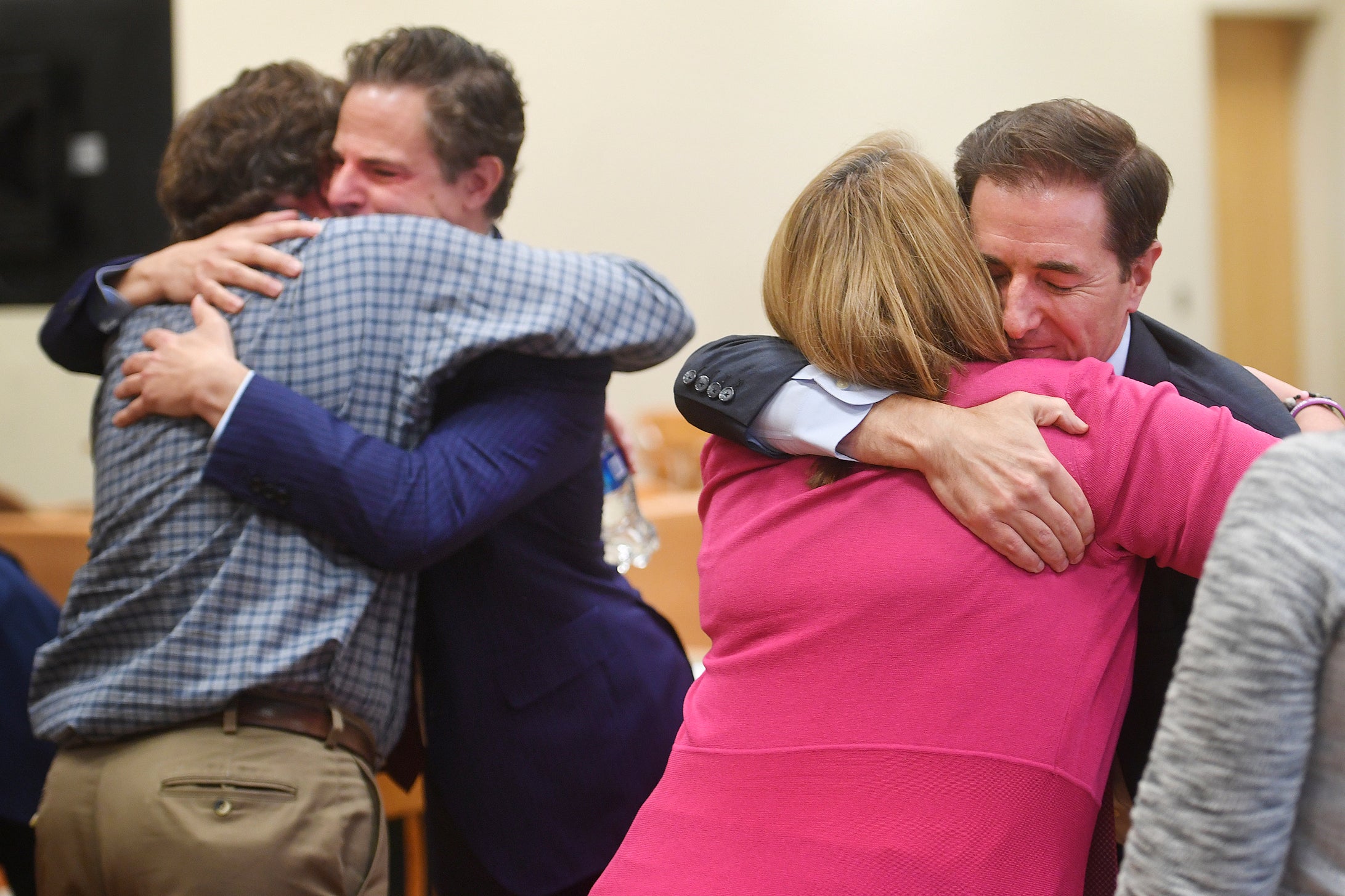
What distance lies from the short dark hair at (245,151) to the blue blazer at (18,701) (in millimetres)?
676

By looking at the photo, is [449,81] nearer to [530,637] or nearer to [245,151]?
[245,151]

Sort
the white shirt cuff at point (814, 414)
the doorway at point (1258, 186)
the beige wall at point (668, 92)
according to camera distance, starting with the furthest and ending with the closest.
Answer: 1. the beige wall at point (668, 92)
2. the doorway at point (1258, 186)
3. the white shirt cuff at point (814, 414)

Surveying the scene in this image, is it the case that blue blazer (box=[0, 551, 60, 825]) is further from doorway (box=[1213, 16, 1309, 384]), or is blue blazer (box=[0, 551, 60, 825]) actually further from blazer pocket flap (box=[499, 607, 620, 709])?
doorway (box=[1213, 16, 1309, 384])

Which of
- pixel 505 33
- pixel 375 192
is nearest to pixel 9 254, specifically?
pixel 505 33

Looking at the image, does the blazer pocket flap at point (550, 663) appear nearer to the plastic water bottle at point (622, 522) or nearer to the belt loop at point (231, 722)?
the belt loop at point (231, 722)

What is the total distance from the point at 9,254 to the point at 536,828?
146 inches

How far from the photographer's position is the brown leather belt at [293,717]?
1136mm

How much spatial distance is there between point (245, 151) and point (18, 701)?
34.5 inches

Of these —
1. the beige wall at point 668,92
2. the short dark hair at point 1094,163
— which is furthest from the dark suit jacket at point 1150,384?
the beige wall at point 668,92

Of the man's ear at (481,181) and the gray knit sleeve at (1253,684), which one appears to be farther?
the man's ear at (481,181)

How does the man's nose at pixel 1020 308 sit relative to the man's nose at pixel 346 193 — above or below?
below

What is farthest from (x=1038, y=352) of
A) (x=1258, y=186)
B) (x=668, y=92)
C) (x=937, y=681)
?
(x=668, y=92)

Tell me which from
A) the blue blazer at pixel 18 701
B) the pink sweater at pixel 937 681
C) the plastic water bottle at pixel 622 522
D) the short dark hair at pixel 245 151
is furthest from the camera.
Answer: the plastic water bottle at pixel 622 522

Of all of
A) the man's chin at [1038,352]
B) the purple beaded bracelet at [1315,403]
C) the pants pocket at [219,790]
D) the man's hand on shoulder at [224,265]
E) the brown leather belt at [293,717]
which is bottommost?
the pants pocket at [219,790]
